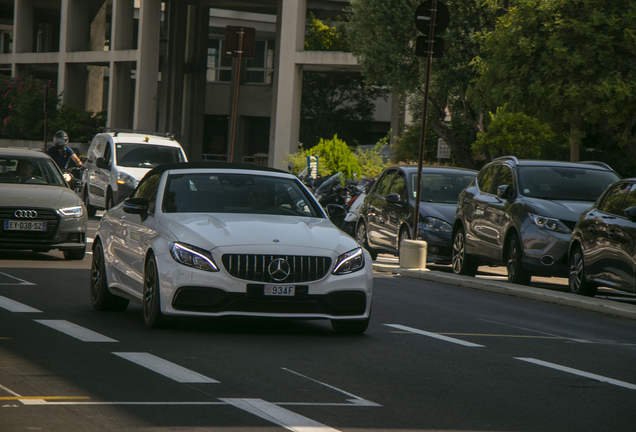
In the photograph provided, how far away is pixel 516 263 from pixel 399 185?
14.4 feet

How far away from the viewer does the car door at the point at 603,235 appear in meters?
12.8

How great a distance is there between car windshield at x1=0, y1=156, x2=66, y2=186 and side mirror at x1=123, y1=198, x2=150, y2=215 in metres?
6.97

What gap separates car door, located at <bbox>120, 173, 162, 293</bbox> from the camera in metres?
9.21

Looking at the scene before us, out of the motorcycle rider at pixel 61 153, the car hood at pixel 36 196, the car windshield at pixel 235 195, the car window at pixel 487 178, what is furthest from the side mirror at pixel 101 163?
the car windshield at pixel 235 195

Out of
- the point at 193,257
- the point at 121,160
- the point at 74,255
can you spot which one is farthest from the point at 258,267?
the point at 121,160

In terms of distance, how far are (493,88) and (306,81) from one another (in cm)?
3507

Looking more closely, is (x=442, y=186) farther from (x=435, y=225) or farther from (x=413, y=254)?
(x=413, y=254)

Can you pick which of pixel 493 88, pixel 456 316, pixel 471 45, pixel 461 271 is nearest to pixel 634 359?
pixel 456 316

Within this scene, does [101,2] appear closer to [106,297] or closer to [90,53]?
[90,53]

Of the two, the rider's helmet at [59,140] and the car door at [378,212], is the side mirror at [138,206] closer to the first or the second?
the car door at [378,212]

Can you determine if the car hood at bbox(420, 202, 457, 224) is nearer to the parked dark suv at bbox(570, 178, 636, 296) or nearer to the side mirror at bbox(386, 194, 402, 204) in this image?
the side mirror at bbox(386, 194, 402, 204)

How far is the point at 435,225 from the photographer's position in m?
17.9

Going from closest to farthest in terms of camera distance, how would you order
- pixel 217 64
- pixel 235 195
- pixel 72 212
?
pixel 235 195
pixel 72 212
pixel 217 64

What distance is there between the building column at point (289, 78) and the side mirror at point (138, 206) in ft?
114
